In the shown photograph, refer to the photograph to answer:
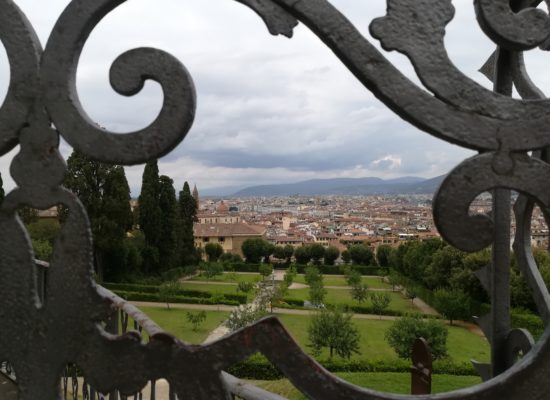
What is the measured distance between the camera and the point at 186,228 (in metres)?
35.4

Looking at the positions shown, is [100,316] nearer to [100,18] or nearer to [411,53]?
[100,18]

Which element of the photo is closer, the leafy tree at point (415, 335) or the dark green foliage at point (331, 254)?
the leafy tree at point (415, 335)

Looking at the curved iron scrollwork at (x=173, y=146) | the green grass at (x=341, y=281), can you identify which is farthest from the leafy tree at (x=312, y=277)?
the curved iron scrollwork at (x=173, y=146)

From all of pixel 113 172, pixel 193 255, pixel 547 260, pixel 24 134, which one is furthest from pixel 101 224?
pixel 24 134

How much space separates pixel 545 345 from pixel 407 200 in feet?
594

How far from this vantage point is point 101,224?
2402 centimetres

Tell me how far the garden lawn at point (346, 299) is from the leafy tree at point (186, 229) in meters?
8.09

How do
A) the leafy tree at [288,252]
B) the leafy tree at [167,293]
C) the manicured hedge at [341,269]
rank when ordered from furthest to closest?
1. the leafy tree at [288,252]
2. the manicured hedge at [341,269]
3. the leafy tree at [167,293]

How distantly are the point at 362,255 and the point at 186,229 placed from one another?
1805cm

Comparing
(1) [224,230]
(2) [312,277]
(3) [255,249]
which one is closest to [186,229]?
(2) [312,277]

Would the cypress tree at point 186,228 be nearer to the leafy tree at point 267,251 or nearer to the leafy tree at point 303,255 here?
the leafy tree at point 267,251

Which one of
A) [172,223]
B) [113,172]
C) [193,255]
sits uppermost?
[113,172]

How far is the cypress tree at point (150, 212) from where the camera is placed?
29609mm

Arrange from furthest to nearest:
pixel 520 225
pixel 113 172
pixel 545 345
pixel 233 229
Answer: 1. pixel 233 229
2. pixel 113 172
3. pixel 520 225
4. pixel 545 345
